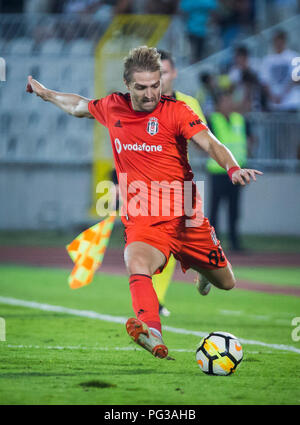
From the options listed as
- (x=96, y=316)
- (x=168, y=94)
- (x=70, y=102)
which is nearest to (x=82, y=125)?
(x=96, y=316)

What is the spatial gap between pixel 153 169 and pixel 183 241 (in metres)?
0.58

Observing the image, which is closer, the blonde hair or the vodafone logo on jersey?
the blonde hair

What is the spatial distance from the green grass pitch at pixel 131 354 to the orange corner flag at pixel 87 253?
383 mm

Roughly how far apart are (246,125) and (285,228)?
3685 mm

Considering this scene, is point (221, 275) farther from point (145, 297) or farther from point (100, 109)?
point (100, 109)

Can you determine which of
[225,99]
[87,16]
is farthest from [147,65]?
[87,16]

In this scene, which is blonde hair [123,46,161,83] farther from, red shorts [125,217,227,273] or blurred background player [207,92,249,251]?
blurred background player [207,92,249,251]

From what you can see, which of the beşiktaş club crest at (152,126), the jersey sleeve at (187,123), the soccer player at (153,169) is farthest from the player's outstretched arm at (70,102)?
the jersey sleeve at (187,123)

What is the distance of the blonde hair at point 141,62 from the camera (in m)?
5.83

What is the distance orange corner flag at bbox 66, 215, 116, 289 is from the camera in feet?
27.2

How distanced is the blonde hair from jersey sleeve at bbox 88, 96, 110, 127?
0.39m

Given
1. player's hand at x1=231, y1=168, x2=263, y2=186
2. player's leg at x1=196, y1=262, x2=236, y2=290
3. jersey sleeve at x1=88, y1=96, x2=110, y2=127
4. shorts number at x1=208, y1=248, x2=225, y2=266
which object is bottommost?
player's leg at x1=196, y1=262, x2=236, y2=290

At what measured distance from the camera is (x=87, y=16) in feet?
61.1

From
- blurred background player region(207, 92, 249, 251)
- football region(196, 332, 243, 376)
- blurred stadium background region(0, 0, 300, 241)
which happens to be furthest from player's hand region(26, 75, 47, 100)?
blurred stadium background region(0, 0, 300, 241)
